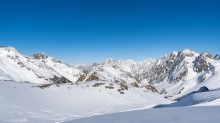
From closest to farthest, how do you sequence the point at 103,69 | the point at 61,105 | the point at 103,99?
the point at 61,105 → the point at 103,99 → the point at 103,69

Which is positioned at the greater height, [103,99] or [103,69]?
[103,69]

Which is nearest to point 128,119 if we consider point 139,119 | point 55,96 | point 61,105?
point 139,119

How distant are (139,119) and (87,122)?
6.21 ft

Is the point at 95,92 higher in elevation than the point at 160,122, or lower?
higher

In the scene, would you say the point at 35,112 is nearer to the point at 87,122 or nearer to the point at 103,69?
the point at 87,122

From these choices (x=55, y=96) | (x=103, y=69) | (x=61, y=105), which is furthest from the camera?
(x=103, y=69)

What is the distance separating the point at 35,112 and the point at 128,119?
12.1 m

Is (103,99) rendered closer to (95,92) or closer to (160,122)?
(95,92)

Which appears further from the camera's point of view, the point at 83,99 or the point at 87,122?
the point at 83,99

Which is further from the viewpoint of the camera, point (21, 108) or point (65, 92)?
point (65, 92)

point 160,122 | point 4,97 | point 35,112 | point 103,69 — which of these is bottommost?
point 160,122

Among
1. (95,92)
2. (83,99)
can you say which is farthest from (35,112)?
(95,92)

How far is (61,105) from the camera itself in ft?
71.1

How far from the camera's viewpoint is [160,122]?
20.0ft
